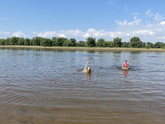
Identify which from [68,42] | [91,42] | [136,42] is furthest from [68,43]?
[136,42]

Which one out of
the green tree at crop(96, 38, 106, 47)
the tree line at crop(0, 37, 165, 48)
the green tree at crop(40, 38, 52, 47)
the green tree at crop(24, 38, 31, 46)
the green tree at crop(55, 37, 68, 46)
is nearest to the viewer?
the tree line at crop(0, 37, 165, 48)

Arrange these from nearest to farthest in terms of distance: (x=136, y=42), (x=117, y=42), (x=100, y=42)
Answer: (x=117, y=42)
(x=136, y=42)
(x=100, y=42)

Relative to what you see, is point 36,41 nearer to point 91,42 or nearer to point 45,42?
point 45,42

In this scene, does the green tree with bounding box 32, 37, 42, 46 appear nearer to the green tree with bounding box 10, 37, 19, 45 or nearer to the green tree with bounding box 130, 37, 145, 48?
the green tree with bounding box 10, 37, 19, 45

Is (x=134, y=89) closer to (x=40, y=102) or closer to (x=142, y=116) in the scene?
(x=142, y=116)

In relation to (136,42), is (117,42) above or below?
below

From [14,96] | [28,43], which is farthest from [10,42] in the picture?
[14,96]

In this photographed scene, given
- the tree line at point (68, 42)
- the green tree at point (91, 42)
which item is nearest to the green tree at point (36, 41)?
the tree line at point (68, 42)

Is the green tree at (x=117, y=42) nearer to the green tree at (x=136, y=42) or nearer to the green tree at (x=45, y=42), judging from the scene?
the green tree at (x=136, y=42)

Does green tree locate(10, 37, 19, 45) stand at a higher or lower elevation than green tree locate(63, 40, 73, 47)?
higher

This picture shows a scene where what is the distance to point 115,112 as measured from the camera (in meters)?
7.06

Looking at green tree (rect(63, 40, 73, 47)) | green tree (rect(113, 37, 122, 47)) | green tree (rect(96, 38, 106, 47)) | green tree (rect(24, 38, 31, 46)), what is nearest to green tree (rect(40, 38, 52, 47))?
green tree (rect(63, 40, 73, 47))

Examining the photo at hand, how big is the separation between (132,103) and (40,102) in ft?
16.8

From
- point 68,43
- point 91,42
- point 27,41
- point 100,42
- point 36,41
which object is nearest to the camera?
point 91,42
